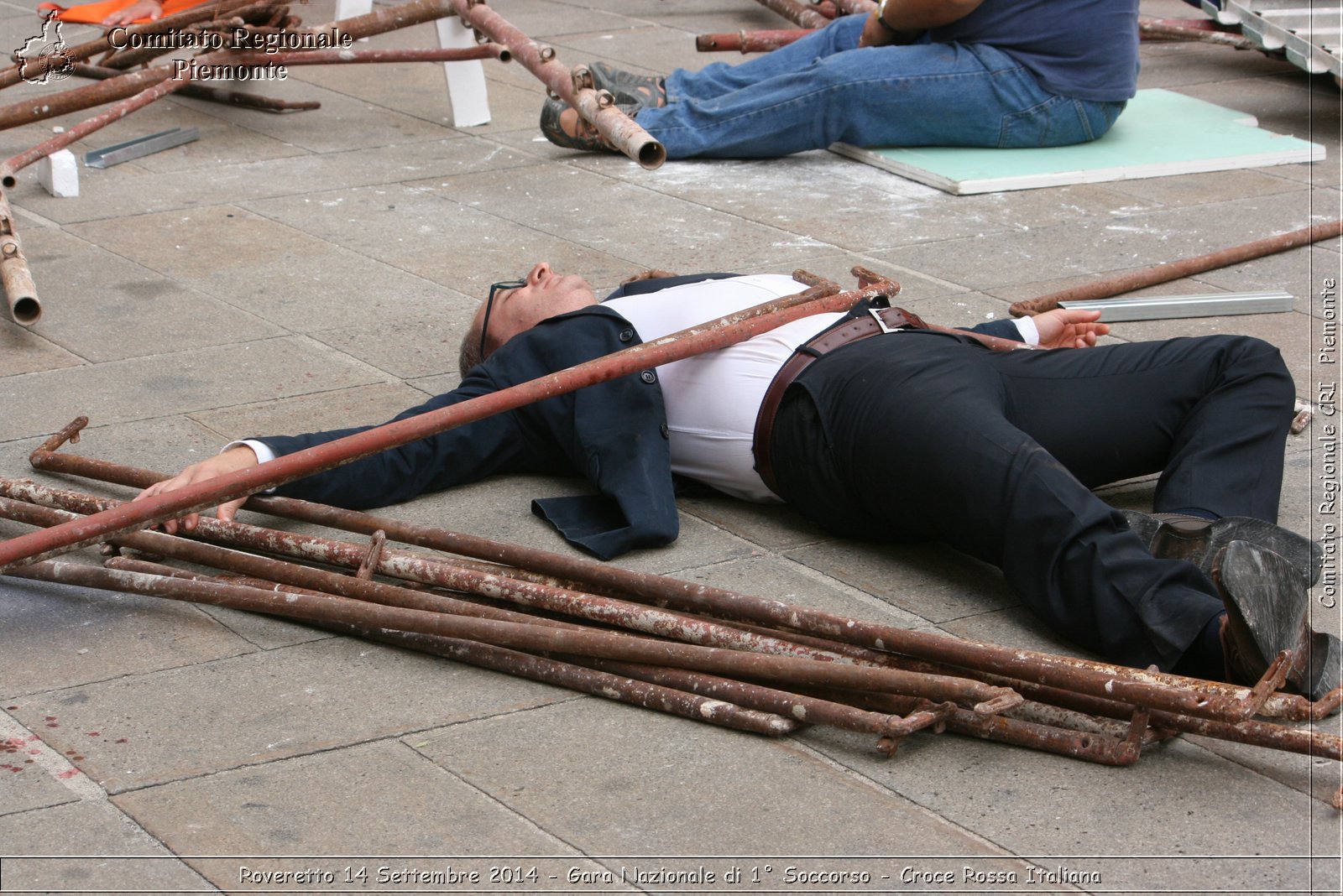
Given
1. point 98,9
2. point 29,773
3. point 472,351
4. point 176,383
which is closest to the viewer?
point 29,773

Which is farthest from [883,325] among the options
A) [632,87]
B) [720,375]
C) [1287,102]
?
[1287,102]

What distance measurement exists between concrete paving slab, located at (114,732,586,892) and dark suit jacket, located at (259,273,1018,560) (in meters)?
0.91

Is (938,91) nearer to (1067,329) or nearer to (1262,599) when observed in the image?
(1067,329)

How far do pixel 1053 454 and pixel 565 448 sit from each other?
3.67 ft

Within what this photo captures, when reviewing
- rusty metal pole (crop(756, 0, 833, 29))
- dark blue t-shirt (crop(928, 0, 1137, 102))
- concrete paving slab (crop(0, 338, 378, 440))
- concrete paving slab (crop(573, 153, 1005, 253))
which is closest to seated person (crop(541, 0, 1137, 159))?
dark blue t-shirt (crop(928, 0, 1137, 102))

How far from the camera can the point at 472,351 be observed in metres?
3.94

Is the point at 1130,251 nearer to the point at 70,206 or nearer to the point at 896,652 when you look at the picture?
the point at 896,652

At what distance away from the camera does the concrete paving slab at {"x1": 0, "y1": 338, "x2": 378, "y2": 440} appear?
13.4ft

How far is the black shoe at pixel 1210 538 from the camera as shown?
9.52 feet

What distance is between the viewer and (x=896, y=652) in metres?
2.71

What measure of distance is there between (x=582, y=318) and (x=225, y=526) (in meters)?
0.94

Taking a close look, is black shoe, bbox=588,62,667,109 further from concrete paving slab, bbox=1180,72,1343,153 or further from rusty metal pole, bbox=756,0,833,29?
concrete paving slab, bbox=1180,72,1343,153

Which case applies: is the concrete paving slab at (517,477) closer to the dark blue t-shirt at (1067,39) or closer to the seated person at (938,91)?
the seated person at (938,91)

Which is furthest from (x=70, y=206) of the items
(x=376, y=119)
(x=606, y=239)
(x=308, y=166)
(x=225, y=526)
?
(x=225, y=526)
